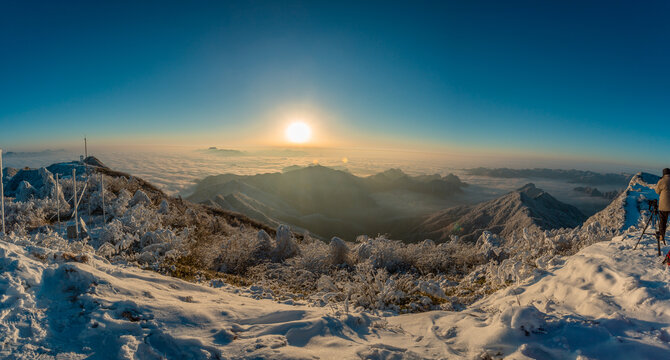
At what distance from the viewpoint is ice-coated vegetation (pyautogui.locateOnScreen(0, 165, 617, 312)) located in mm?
6949

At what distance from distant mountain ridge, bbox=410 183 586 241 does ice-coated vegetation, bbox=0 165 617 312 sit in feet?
164

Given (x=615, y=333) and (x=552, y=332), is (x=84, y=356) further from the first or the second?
(x=615, y=333)

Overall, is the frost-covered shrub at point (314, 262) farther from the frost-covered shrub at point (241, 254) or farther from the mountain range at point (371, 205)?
the mountain range at point (371, 205)

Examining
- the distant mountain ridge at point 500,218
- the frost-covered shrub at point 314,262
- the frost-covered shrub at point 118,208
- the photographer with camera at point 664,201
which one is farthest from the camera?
the distant mountain ridge at point 500,218

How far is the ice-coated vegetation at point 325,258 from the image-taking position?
22.8 ft

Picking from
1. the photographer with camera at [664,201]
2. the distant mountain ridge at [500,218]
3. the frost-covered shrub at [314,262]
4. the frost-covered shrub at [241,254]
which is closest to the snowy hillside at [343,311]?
the photographer with camera at [664,201]

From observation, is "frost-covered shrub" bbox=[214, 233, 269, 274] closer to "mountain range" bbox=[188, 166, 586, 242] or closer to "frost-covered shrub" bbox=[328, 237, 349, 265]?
"frost-covered shrub" bbox=[328, 237, 349, 265]

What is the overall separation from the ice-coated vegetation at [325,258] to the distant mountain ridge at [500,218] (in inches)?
1965

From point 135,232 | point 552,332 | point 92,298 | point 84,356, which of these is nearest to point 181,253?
point 135,232

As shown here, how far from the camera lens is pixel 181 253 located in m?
9.98

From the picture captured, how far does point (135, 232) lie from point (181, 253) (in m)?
1.92

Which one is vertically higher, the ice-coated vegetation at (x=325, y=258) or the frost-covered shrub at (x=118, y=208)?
the frost-covered shrub at (x=118, y=208)

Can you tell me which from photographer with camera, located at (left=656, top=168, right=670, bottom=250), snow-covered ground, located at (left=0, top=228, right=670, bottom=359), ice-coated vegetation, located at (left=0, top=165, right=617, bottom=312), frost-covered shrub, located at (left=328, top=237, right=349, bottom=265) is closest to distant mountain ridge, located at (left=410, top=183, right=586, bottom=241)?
ice-coated vegetation, located at (left=0, top=165, right=617, bottom=312)

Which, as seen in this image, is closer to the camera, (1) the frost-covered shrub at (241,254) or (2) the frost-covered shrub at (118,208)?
(1) the frost-covered shrub at (241,254)
